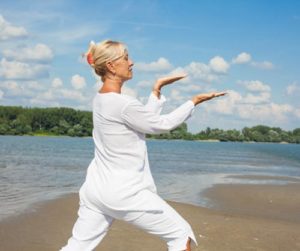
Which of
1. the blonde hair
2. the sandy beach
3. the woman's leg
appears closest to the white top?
the woman's leg

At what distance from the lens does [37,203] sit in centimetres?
1384

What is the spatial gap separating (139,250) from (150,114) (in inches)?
172

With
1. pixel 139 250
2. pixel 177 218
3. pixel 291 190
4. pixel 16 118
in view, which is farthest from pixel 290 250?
pixel 16 118

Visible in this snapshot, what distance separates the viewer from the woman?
14.5 feet

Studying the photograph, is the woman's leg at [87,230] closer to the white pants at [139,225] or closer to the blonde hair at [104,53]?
the white pants at [139,225]

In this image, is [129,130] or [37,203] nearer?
[129,130]

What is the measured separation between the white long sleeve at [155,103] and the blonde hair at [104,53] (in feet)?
1.63

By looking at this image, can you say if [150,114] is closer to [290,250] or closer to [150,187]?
[150,187]

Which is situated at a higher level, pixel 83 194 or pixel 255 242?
pixel 83 194

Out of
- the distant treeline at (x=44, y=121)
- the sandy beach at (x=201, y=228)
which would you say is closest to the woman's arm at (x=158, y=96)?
the sandy beach at (x=201, y=228)

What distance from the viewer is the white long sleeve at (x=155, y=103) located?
15.1 feet

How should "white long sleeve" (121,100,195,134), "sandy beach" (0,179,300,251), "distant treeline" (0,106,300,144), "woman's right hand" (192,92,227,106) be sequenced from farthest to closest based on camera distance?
"distant treeline" (0,106,300,144), "sandy beach" (0,179,300,251), "woman's right hand" (192,92,227,106), "white long sleeve" (121,100,195,134)

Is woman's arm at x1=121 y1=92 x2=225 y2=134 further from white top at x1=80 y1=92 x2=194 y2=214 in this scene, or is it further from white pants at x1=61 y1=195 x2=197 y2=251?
white pants at x1=61 y1=195 x2=197 y2=251

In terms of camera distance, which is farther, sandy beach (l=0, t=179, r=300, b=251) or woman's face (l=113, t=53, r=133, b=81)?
sandy beach (l=0, t=179, r=300, b=251)
